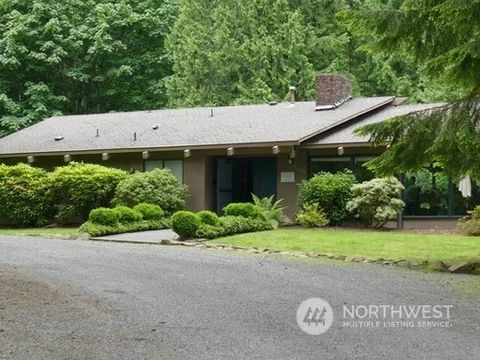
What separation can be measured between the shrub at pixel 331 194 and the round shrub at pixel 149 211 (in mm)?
4049

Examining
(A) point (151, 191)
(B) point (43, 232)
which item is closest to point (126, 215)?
(A) point (151, 191)

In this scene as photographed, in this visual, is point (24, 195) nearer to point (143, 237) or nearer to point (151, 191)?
point (151, 191)

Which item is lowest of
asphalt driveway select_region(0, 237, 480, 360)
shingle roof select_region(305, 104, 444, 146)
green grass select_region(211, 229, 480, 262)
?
asphalt driveway select_region(0, 237, 480, 360)

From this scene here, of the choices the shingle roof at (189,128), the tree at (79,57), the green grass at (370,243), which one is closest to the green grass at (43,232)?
the shingle roof at (189,128)

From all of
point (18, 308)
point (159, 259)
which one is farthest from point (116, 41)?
point (18, 308)

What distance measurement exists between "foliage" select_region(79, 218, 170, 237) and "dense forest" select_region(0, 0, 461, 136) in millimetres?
13386

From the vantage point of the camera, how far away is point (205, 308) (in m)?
7.54

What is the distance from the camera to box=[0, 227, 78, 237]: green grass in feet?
59.6

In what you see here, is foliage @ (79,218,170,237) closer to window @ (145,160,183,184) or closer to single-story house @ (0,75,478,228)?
single-story house @ (0,75,478,228)

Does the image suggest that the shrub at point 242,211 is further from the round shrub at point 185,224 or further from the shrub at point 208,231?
the round shrub at point 185,224

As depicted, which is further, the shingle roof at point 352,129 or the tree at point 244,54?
the tree at point 244,54

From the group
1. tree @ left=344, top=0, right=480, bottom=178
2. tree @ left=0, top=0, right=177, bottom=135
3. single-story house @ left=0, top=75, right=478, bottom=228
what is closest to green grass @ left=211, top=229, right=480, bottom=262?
Answer: tree @ left=344, top=0, right=480, bottom=178

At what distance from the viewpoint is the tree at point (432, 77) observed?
956 cm

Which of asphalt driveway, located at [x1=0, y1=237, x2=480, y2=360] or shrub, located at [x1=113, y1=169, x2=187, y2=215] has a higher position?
shrub, located at [x1=113, y1=169, x2=187, y2=215]
